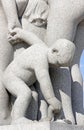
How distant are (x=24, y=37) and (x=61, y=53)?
0.34m

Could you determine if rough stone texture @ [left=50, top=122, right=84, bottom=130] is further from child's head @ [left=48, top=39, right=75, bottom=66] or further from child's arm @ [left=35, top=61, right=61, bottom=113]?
child's head @ [left=48, top=39, right=75, bottom=66]

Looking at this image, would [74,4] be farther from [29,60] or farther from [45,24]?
[29,60]

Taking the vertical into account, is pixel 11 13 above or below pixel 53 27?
above

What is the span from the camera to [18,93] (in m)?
2.67

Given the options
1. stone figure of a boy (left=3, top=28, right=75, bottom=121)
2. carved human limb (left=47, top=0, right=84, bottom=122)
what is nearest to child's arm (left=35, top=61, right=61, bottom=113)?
stone figure of a boy (left=3, top=28, right=75, bottom=121)

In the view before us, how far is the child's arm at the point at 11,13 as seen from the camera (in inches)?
114

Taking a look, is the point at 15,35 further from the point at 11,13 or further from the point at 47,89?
the point at 47,89

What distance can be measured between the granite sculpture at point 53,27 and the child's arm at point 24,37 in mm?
42

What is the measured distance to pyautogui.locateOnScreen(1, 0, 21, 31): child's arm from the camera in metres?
2.89

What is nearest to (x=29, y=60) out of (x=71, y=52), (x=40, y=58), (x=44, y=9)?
(x=40, y=58)

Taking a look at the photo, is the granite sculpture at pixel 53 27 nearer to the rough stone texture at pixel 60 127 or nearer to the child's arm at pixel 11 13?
the child's arm at pixel 11 13

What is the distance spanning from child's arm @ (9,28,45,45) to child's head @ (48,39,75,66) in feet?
0.59

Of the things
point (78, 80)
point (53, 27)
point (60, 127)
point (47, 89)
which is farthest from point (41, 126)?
point (53, 27)

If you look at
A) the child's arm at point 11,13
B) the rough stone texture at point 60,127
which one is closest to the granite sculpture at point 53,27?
the child's arm at point 11,13
